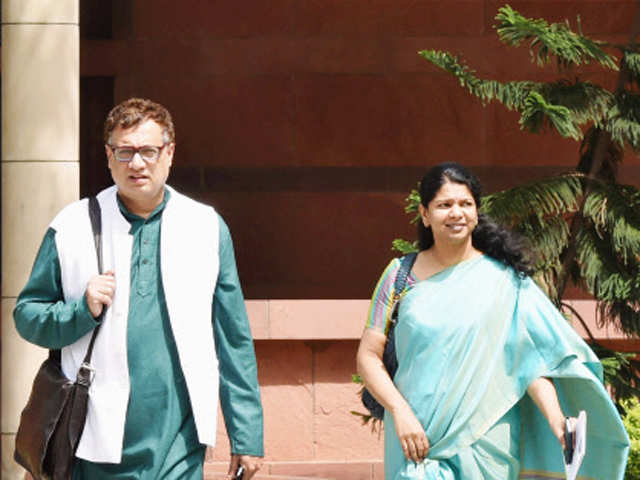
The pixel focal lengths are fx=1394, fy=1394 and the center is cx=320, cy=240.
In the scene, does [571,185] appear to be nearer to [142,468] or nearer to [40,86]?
[40,86]

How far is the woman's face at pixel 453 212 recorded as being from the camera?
5246 millimetres

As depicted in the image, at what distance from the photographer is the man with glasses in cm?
465

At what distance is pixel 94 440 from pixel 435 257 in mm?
1562

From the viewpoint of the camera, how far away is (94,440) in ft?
15.2

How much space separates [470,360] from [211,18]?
20.9ft

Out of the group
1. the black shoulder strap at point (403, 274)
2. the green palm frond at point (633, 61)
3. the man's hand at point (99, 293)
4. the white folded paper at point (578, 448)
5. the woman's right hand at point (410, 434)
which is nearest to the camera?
the man's hand at point (99, 293)

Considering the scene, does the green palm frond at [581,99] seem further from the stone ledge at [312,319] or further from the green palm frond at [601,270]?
the stone ledge at [312,319]

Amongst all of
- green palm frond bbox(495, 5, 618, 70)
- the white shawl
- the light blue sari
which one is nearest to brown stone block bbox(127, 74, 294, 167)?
green palm frond bbox(495, 5, 618, 70)

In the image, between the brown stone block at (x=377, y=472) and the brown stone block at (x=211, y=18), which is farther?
the brown stone block at (x=211, y=18)

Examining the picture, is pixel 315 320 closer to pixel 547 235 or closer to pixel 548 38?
pixel 547 235

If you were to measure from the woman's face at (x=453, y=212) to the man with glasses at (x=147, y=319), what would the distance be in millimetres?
837

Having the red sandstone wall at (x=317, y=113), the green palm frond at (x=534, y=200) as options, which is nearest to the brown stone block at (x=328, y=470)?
the red sandstone wall at (x=317, y=113)

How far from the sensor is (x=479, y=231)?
5.46 m

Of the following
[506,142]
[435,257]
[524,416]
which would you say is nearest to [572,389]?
[524,416]
